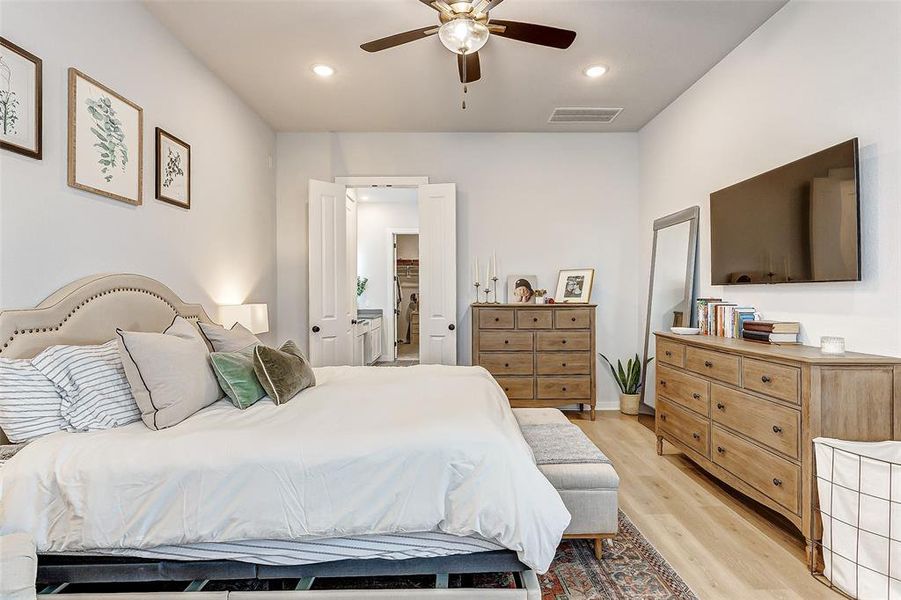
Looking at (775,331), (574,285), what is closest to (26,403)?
(775,331)

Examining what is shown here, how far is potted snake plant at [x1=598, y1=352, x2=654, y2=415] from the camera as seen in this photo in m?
4.43

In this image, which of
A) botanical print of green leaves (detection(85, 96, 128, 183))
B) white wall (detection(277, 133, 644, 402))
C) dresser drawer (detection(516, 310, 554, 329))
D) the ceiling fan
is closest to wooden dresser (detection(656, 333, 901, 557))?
dresser drawer (detection(516, 310, 554, 329))

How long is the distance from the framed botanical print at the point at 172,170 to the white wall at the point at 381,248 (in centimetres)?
414

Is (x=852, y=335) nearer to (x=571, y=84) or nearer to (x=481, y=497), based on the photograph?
(x=481, y=497)

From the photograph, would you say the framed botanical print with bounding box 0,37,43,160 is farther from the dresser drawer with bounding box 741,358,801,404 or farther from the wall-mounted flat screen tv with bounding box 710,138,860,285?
the wall-mounted flat screen tv with bounding box 710,138,860,285

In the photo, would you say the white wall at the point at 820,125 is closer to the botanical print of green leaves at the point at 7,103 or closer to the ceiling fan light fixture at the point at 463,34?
the ceiling fan light fixture at the point at 463,34

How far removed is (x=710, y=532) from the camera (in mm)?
2271

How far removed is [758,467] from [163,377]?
2.81 m

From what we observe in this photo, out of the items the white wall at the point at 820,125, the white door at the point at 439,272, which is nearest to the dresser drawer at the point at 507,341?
the white door at the point at 439,272

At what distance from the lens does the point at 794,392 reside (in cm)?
202

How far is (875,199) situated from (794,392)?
0.98m

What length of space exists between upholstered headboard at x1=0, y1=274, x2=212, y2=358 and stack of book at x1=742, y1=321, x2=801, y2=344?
3439mm

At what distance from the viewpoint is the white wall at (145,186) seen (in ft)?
6.15

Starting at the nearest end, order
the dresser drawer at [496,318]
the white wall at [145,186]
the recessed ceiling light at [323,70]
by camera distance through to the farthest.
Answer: the white wall at [145,186] < the recessed ceiling light at [323,70] < the dresser drawer at [496,318]
